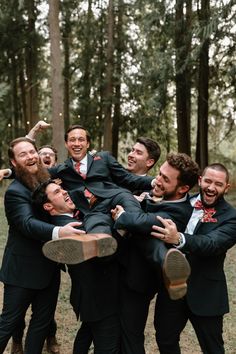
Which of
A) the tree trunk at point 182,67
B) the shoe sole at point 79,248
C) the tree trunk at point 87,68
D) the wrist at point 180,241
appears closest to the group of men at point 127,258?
the wrist at point 180,241

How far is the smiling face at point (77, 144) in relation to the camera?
4.10 metres

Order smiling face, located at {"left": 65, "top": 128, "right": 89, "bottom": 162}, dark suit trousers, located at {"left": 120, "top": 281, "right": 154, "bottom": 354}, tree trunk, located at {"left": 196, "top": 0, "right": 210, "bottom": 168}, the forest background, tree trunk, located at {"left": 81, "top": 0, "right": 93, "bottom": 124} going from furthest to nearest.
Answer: tree trunk, located at {"left": 81, "top": 0, "right": 93, "bottom": 124} → tree trunk, located at {"left": 196, "top": 0, "right": 210, "bottom": 168} → the forest background → smiling face, located at {"left": 65, "top": 128, "right": 89, "bottom": 162} → dark suit trousers, located at {"left": 120, "top": 281, "right": 154, "bottom": 354}

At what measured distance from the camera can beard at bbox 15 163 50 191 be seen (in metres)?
3.57

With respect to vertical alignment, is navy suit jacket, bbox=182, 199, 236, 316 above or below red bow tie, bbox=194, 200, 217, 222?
below

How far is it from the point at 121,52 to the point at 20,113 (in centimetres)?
698

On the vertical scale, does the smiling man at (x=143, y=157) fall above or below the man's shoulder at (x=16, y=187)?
above

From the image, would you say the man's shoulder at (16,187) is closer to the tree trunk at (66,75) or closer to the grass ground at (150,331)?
the grass ground at (150,331)

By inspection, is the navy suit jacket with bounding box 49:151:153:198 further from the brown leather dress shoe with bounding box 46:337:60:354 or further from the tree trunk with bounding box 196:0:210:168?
the tree trunk with bounding box 196:0:210:168

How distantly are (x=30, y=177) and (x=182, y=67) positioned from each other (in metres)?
8.84

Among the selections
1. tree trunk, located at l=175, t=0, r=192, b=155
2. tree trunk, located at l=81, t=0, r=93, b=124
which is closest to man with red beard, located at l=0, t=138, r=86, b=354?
tree trunk, located at l=175, t=0, r=192, b=155

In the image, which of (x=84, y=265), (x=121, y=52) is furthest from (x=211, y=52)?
→ (x=84, y=265)

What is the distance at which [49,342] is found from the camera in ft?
14.5

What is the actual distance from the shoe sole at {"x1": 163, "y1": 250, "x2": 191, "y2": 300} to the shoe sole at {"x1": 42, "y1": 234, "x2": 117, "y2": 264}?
1.35 feet

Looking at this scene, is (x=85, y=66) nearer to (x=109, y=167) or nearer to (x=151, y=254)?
(x=109, y=167)
